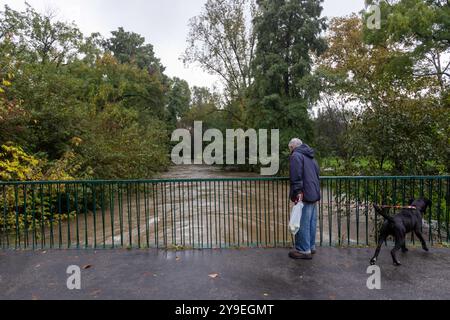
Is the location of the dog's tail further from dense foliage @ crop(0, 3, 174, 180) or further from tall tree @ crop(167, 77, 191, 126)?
tall tree @ crop(167, 77, 191, 126)

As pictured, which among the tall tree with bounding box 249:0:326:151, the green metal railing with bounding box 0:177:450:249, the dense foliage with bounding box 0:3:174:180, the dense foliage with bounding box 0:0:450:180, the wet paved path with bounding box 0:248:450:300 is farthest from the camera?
the tall tree with bounding box 249:0:326:151

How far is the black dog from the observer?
4.84 meters

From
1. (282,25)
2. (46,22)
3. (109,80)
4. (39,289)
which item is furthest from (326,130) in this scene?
(39,289)

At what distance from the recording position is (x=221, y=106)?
32656 mm

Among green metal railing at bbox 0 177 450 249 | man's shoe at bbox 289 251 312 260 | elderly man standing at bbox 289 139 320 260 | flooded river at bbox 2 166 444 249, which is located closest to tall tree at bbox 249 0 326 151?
flooded river at bbox 2 166 444 249

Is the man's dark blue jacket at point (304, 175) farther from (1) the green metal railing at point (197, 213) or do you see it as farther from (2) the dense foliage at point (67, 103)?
(2) the dense foliage at point (67, 103)

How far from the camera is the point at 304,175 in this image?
5047 millimetres

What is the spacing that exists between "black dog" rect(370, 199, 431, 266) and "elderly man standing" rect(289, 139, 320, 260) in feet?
2.99

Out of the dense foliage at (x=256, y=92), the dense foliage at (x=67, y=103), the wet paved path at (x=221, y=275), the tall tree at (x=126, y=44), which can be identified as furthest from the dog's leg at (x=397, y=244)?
the tall tree at (x=126, y=44)

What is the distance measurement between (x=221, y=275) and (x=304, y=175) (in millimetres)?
1896

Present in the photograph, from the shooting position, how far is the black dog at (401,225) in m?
4.84

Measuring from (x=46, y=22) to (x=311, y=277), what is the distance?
22.7 meters
